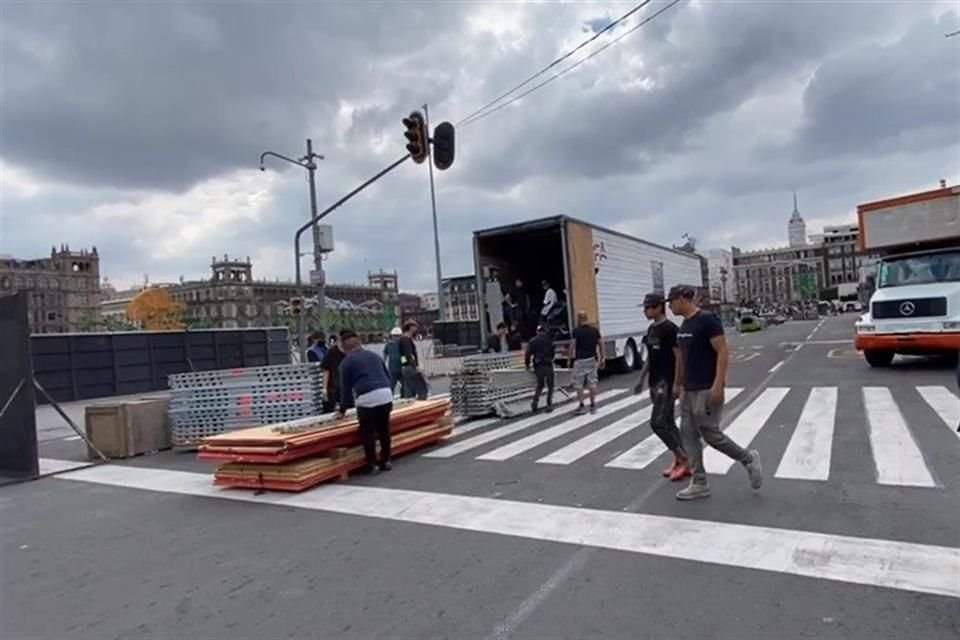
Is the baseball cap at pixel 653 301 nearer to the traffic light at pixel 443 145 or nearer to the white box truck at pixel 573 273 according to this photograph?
the traffic light at pixel 443 145

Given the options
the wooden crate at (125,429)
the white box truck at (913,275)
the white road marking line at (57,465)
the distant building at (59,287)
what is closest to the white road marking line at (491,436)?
the wooden crate at (125,429)

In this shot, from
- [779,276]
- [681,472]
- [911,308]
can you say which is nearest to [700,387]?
[681,472]

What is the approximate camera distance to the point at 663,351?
6.95m

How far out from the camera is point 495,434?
35.1ft

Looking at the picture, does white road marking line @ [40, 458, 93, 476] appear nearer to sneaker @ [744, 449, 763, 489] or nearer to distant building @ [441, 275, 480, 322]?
distant building @ [441, 275, 480, 322]

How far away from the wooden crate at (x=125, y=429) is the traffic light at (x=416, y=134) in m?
7.16

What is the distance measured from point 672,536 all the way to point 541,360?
7.19m

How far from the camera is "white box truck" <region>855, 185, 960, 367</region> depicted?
1416 cm

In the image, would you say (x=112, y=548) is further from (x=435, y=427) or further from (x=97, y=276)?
(x=97, y=276)

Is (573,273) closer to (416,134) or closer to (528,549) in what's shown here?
(416,134)

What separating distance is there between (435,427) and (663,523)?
528cm

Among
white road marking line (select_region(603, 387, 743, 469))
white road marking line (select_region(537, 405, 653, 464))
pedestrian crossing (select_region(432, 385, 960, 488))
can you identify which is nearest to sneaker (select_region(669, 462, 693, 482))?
pedestrian crossing (select_region(432, 385, 960, 488))

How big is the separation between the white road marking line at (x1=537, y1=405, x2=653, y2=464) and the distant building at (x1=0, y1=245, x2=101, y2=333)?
14317cm

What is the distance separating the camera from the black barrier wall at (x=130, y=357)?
2402cm
